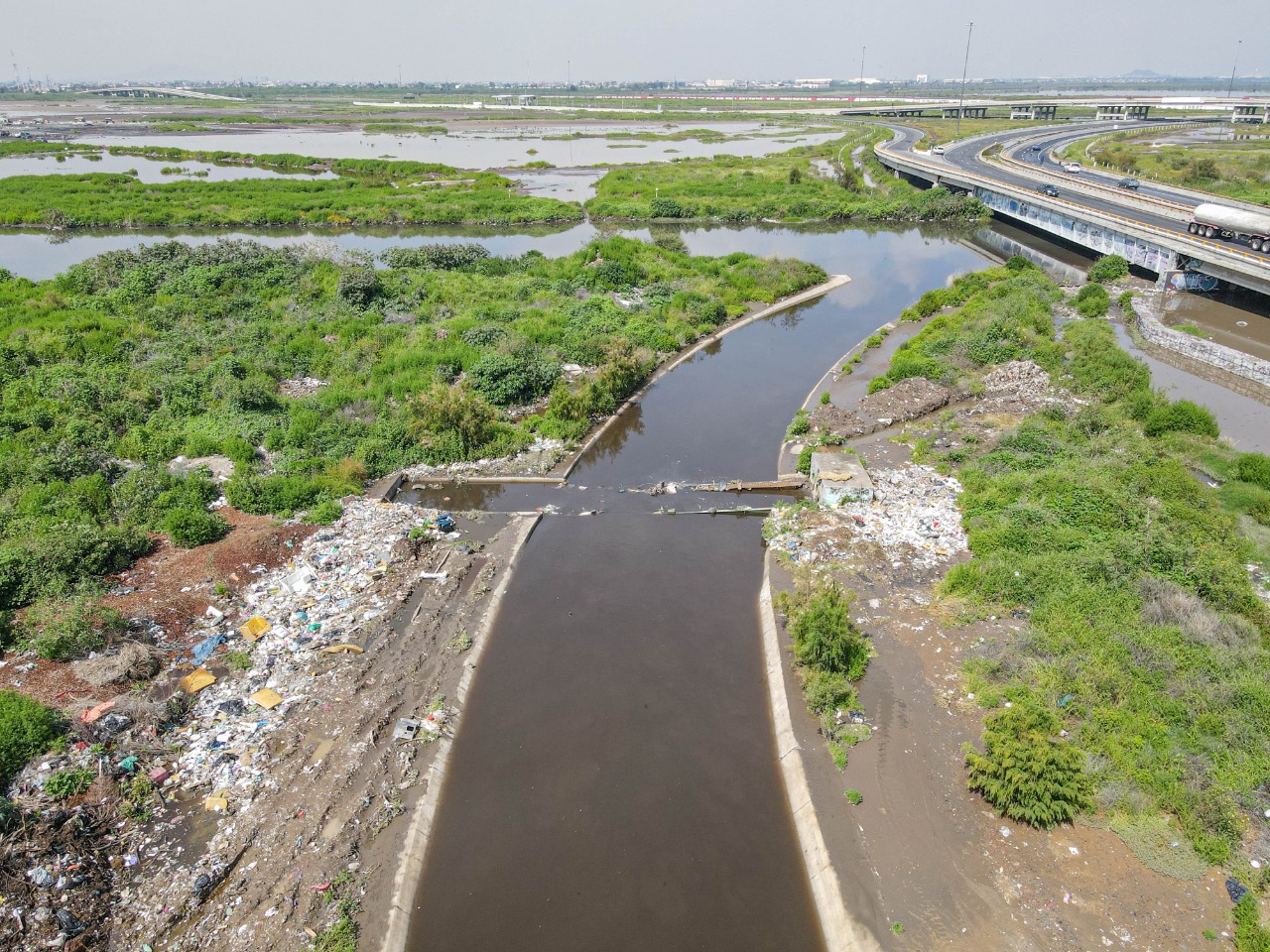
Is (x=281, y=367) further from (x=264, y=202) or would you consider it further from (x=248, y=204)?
(x=264, y=202)

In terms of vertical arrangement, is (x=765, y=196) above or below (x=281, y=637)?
above

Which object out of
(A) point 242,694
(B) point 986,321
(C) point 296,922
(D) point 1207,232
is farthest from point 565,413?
(D) point 1207,232

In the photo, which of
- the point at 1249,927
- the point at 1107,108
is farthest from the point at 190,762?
the point at 1107,108

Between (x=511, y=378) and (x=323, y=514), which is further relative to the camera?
(x=511, y=378)

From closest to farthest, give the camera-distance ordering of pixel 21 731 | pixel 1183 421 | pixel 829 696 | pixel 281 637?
pixel 21 731 < pixel 829 696 < pixel 281 637 < pixel 1183 421

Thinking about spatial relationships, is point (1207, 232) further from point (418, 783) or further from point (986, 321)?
point (418, 783)

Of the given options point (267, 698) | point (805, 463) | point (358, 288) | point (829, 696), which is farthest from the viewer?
point (358, 288)

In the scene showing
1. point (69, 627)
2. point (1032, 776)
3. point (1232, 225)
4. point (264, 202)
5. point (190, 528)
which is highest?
point (264, 202)
